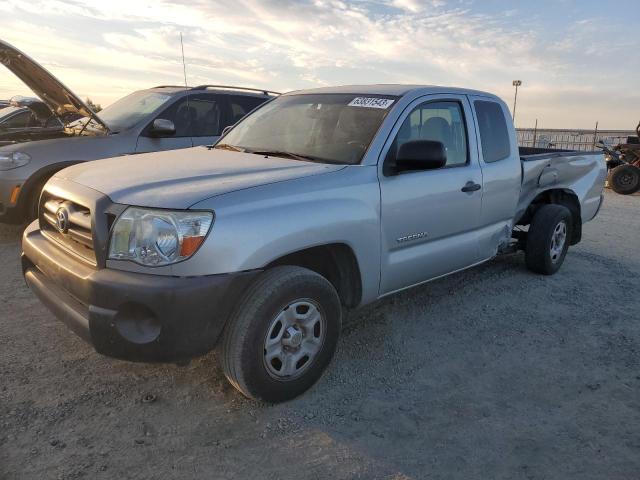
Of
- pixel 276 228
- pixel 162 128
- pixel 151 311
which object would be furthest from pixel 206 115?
pixel 151 311

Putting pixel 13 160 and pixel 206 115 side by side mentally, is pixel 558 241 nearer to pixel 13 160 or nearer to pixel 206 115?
pixel 206 115

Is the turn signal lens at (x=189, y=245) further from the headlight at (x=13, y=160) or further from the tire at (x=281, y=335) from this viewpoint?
the headlight at (x=13, y=160)

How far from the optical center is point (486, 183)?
4168 millimetres

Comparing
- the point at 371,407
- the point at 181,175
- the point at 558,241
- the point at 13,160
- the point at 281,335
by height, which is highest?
the point at 181,175

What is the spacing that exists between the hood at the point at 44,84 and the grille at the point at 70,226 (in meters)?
2.96

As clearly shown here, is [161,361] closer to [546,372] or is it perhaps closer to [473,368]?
[473,368]

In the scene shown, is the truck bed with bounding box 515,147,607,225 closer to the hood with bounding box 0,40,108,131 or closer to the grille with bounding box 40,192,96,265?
the grille with bounding box 40,192,96,265

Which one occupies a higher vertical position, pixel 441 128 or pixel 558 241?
pixel 441 128

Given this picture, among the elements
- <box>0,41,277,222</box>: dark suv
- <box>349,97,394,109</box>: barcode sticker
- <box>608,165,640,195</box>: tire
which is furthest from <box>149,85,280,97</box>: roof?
<box>608,165,640,195</box>: tire

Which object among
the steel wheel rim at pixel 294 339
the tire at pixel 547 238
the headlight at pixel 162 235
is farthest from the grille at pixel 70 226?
the tire at pixel 547 238

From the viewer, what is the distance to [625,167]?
1315 cm

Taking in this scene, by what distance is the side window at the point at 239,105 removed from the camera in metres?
6.99

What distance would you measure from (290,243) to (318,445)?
1.01 metres

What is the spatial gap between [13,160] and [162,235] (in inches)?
160
